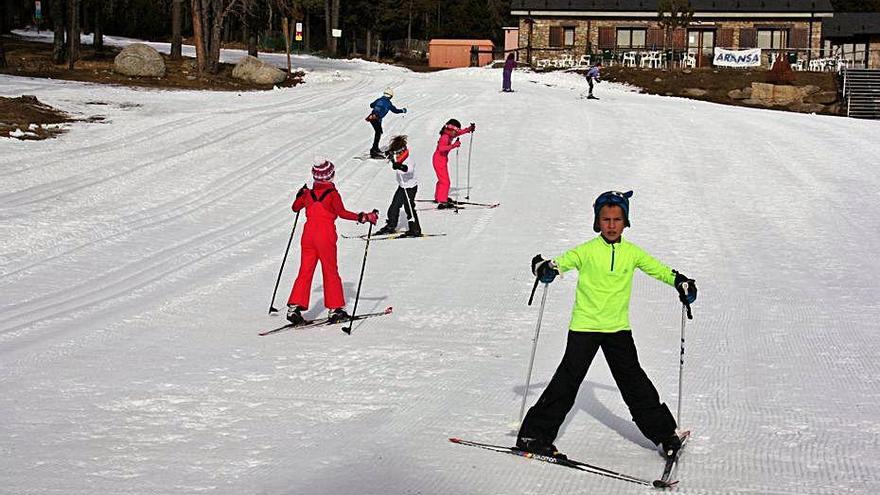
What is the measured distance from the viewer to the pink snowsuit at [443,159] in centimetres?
1798

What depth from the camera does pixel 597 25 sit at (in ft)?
198

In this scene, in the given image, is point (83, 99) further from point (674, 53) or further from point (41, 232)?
point (674, 53)

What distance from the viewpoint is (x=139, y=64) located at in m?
38.0

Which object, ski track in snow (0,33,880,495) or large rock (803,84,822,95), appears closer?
ski track in snow (0,33,880,495)

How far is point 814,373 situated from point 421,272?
5.77 metres

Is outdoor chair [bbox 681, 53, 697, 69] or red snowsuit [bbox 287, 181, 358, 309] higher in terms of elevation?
outdoor chair [bbox 681, 53, 697, 69]

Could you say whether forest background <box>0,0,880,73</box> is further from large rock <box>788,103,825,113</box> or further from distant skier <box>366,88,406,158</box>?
distant skier <box>366,88,406,158</box>

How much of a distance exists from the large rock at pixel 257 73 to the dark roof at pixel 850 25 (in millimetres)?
38621

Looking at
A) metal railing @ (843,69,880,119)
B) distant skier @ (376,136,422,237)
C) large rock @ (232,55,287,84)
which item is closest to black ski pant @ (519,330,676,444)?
distant skier @ (376,136,422,237)

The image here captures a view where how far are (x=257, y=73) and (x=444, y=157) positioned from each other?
77.9 feet

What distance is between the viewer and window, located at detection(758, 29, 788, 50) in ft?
194

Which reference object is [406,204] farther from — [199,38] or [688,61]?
[688,61]

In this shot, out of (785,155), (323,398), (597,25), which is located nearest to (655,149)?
(785,155)

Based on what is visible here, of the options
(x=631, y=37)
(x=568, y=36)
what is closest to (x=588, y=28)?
(x=568, y=36)
